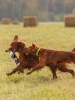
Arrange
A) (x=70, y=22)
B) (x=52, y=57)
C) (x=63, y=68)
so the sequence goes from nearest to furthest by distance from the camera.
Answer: (x=52, y=57) < (x=63, y=68) < (x=70, y=22)

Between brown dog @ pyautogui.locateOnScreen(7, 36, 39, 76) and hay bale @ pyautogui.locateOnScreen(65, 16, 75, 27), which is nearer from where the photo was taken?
brown dog @ pyautogui.locateOnScreen(7, 36, 39, 76)

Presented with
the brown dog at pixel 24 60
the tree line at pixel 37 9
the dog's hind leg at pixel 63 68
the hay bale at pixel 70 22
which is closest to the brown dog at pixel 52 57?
the dog's hind leg at pixel 63 68

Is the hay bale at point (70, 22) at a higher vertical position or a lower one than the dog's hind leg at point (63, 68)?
lower

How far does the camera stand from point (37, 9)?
7744 centimetres

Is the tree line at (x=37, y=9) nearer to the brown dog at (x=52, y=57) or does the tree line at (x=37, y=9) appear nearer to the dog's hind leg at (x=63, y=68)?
the dog's hind leg at (x=63, y=68)

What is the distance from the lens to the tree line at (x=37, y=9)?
69.1m

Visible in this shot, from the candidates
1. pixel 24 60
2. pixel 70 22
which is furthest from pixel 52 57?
pixel 70 22

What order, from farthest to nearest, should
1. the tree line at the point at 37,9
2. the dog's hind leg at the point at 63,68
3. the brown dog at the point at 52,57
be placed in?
1. the tree line at the point at 37,9
2. the dog's hind leg at the point at 63,68
3. the brown dog at the point at 52,57

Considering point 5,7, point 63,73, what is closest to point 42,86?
point 63,73

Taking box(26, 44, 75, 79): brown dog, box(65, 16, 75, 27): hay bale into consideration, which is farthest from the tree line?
box(26, 44, 75, 79): brown dog

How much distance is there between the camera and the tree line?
6912 cm

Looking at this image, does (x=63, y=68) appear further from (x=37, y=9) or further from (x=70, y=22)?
(x=37, y=9)

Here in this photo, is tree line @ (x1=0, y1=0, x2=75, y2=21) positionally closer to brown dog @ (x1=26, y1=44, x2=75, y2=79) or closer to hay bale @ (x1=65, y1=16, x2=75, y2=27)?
hay bale @ (x1=65, y1=16, x2=75, y2=27)

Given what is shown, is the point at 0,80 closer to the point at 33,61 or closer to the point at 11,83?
the point at 11,83
